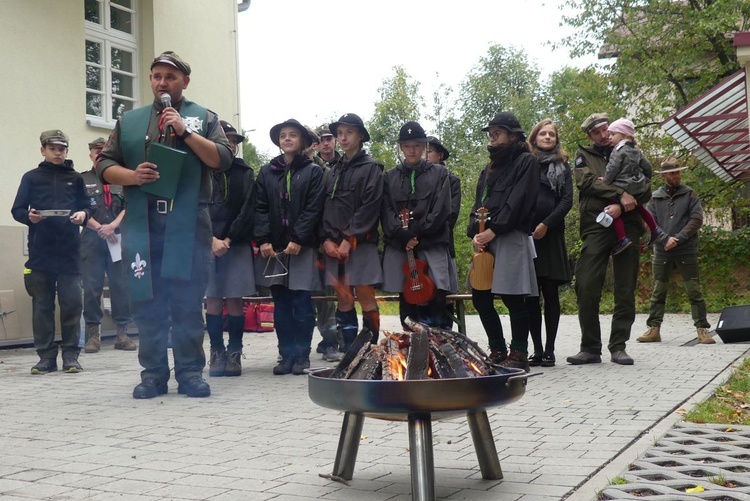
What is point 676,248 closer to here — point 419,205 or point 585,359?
point 585,359

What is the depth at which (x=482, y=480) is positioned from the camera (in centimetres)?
435

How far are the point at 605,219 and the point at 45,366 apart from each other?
565 centimetres

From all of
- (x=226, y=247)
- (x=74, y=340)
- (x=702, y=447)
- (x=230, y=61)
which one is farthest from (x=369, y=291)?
(x=230, y=61)

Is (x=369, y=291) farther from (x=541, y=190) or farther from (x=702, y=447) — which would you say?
(x=702, y=447)

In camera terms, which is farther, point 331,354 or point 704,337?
point 704,337

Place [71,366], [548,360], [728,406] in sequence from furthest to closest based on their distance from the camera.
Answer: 1. [71,366]
2. [548,360]
3. [728,406]

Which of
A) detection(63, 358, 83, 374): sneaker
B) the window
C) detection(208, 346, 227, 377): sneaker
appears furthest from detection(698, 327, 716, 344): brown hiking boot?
the window

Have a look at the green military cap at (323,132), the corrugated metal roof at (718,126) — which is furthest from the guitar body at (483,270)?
the corrugated metal roof at (718,126)

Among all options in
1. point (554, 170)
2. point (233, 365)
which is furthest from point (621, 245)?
point (233, 365)

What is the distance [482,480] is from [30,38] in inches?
424

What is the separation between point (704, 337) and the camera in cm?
1112

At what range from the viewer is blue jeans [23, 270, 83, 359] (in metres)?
9.23

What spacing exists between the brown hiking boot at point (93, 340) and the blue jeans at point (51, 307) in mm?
2046

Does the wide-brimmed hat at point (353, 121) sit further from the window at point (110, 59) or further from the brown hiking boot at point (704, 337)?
the window at point (110, 59)
